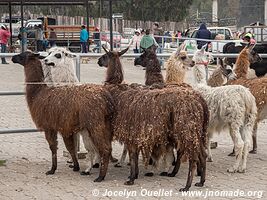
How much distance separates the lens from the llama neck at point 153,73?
7.59 m

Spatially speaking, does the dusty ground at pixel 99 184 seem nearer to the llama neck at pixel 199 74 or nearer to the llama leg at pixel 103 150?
the llama leg at pixel 103 150

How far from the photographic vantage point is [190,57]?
8.27 meters

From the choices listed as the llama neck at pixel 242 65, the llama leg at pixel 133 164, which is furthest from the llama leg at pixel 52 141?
the llama neck at pixel 242 65

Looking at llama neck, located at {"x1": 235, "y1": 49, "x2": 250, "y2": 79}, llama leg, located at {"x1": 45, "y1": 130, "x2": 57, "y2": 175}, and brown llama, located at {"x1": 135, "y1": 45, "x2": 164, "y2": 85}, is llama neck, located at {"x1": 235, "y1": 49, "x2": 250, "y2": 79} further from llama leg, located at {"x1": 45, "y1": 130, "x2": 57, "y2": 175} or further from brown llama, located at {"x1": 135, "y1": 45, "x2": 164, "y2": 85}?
llama leg, located at {"x1": 45, "y1": 130, "x2": 57, "y2": 175}

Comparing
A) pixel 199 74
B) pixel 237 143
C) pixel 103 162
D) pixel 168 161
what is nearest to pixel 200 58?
pixel 199 74

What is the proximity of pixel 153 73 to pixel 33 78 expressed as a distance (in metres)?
1.57

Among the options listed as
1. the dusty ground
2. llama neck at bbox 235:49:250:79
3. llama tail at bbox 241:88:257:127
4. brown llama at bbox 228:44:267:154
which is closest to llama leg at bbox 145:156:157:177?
the dusty ground

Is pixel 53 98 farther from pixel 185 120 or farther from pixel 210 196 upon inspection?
pixel 210 196

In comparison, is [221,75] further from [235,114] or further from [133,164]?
[133,164]

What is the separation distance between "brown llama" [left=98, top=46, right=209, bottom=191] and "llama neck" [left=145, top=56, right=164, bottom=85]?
2.53 ft

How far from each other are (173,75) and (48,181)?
2346mm

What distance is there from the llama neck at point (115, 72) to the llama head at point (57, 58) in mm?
682

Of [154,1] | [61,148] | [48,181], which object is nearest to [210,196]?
[48,181]

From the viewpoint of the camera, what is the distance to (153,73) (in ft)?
25.0
